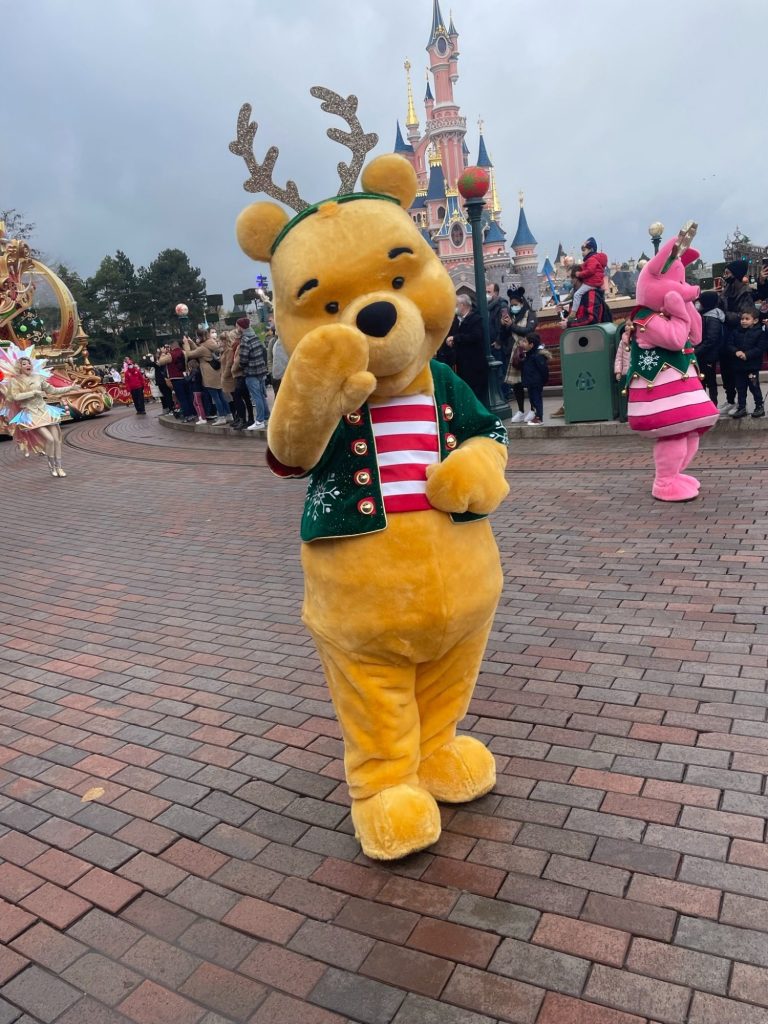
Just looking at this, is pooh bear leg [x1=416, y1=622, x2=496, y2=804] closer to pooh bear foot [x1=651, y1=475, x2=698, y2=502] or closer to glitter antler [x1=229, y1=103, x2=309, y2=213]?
glitter antler [x1=229, y1=103, x2=309, y2=213]

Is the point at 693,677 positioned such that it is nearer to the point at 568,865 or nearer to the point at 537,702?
the point at 537,702

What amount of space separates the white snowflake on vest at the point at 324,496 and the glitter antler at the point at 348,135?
3.54 ft

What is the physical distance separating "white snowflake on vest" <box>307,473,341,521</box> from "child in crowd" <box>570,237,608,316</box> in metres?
8.98

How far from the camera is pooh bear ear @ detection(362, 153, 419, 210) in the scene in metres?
2.74

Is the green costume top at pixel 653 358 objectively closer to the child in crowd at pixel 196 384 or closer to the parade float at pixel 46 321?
the child in crowd at pixel 196 384

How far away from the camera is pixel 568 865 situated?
2705 mm

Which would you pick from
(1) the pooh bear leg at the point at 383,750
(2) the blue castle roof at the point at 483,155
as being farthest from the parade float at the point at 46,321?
(2) the blue castle roof at the point at 483,155

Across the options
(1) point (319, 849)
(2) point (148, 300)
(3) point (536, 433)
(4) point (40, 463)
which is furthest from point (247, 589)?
(2) point (148, 300)

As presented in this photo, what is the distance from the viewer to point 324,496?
2619mm

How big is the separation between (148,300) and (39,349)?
1854 inches

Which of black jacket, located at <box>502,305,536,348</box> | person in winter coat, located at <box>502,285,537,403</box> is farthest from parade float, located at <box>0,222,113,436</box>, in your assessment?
black jacket, located at <box>502,305,536,348</box>

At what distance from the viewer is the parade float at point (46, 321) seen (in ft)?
68.8

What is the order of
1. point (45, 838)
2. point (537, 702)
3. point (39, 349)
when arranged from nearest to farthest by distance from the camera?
1. point (45, 838)
2. point (537, 702)
3. point (39, 349)

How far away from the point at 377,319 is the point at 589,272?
9046 millimetres
